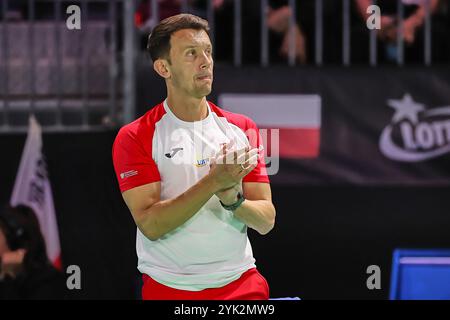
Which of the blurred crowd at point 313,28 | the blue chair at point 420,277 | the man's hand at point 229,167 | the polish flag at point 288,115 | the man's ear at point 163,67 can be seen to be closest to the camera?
the man's hand at point 229,167

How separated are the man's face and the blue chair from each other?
3.08m

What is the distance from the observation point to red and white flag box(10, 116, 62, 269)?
7098 mm

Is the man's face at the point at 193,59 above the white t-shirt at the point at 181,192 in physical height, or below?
above

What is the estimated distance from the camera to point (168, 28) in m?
4.11

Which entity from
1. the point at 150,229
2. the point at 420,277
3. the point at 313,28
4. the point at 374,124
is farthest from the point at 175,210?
the point at 313,28

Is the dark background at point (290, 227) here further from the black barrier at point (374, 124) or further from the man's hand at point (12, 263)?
the man's hand at point (12, 263)

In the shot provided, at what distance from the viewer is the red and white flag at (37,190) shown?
710 centimetres

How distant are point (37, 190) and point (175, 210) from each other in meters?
3.44

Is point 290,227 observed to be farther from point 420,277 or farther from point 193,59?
point 193,59

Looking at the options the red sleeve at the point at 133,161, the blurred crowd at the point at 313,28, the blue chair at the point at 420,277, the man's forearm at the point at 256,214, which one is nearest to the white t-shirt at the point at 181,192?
the red sleeve at the point at 133,161

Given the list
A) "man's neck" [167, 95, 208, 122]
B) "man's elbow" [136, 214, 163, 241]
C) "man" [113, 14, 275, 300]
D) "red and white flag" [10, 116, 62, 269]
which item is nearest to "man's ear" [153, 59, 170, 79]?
"man" [113, 14, 275, 300]

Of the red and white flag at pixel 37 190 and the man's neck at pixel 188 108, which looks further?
the red and white flag at pixel 37 190
